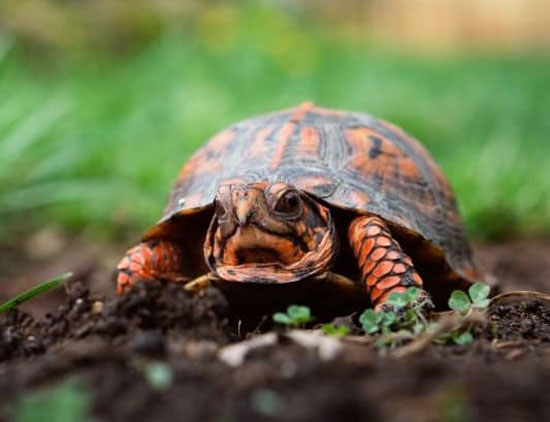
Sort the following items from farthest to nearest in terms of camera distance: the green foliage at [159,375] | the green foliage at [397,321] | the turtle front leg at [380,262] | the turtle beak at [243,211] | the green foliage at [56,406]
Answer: the turtle front leg at [380,262]
the turtle beak at [243,211]
the green foliage at [397,321]
the green foliage at [159,375]
the green foliage at [56,406]

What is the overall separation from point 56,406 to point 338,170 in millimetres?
2012

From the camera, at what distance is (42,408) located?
1.70m

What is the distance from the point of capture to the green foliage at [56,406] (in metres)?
1.69

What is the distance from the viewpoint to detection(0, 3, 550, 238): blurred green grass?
21.4 ft

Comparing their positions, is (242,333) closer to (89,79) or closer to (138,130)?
(138,130)

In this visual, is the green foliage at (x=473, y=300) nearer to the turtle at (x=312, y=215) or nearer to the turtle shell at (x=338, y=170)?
the turtle at (x=312, y=215)

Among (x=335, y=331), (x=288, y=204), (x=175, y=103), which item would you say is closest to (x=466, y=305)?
(x=335, y=331)

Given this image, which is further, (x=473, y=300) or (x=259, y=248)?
(x=259, y=248)

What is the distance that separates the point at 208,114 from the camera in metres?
8.77

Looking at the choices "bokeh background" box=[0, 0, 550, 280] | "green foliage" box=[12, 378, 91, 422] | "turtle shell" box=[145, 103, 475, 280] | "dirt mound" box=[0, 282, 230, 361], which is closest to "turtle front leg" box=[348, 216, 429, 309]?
"turtle shell" box=[145, 103, 475, 280]

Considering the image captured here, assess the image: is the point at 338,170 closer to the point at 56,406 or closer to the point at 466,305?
the point at 466,305

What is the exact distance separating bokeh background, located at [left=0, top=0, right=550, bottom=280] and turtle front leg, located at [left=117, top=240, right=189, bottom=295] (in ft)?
7.94

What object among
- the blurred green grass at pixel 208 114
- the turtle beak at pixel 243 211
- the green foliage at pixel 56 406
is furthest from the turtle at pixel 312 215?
the blurred green grass at pixel 208 114

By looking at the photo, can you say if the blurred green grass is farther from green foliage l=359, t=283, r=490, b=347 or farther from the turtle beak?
green foliage l=359, t=283, r=490, b=347
